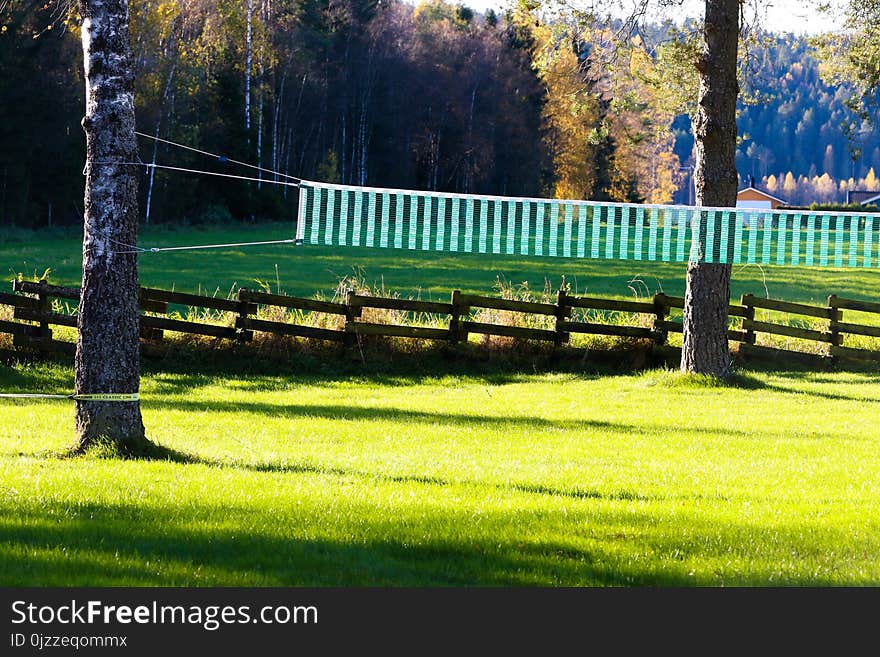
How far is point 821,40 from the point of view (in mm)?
26938

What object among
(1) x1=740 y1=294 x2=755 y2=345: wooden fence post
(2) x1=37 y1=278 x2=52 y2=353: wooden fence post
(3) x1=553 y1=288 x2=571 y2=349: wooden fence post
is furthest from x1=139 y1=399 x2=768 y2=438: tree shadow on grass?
(1) x1=740 y1=294 x2=755 y2=345: wooden fence post

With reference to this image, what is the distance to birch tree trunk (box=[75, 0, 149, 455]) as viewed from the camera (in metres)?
9.55

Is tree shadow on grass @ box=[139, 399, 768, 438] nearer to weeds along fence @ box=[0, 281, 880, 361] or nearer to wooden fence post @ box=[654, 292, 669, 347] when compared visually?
weeds along fence @ box=[0, 281, 880, 361]

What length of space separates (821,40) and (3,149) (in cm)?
2979

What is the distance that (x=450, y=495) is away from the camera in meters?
8.02

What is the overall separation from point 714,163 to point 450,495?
407 inches

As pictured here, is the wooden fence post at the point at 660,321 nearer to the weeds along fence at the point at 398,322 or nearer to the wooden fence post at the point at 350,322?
the weeds along fence at the point at 398,322

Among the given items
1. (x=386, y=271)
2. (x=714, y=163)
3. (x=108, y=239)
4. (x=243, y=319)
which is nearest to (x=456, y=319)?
(x=243, y=319)

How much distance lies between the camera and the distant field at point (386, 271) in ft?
106

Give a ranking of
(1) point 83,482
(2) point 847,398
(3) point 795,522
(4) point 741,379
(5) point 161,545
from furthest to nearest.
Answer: (4) point 741,379 < (2) point 847,398 < (1) point 83,482 < (3) point 795,522 < (5) point 161,545

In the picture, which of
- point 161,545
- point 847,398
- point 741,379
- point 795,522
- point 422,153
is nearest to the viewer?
point 161,545

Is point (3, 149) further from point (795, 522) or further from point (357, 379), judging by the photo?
point (795, 522)

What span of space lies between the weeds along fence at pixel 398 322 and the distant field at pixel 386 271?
9014mm

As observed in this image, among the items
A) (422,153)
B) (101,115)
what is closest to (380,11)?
(422,153)
